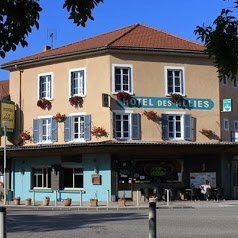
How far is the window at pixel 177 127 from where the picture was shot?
32.9m

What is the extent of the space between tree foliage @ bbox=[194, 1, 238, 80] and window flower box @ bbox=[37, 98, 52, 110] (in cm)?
3006

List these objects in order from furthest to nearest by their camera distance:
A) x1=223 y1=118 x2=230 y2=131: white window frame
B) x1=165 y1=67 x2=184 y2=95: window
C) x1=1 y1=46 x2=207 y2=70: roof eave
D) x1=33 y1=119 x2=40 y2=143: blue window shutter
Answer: x1=33 y1=119 x2=40 y2=143: blue window shutter < x1=223 y1=118 x2=230 y2=131: white window frame < x1=165 y1=67 x2=184 y2=95: window < x1=1 y1=46 x2=207 y2=70: roof eave

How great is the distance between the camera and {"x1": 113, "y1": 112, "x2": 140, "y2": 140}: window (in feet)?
106

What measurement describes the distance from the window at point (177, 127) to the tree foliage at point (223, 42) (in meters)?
27.8

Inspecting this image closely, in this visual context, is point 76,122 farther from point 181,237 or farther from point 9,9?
point 9,9

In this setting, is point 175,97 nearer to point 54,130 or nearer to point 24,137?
point 54,130

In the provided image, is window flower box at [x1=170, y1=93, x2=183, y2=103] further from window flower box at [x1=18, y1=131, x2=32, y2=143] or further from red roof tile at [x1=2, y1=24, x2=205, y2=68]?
window flower box at [x1=18, y1=131, x2=32, y2=143]

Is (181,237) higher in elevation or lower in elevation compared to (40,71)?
lower

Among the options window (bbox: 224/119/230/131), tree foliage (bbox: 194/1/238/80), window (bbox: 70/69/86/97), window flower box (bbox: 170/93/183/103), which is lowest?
tree foliage (bbox: 194/1/238/80)

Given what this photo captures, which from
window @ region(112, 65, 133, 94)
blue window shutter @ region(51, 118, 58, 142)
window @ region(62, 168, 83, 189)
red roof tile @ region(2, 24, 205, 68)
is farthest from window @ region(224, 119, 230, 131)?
blue window shutter @ region(51, 118, 58, 142)

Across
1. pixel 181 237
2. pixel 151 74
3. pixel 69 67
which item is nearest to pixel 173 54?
pixel 151 74

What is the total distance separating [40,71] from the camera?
35.6m

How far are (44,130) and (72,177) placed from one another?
144 inches

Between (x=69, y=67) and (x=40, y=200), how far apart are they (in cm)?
895
